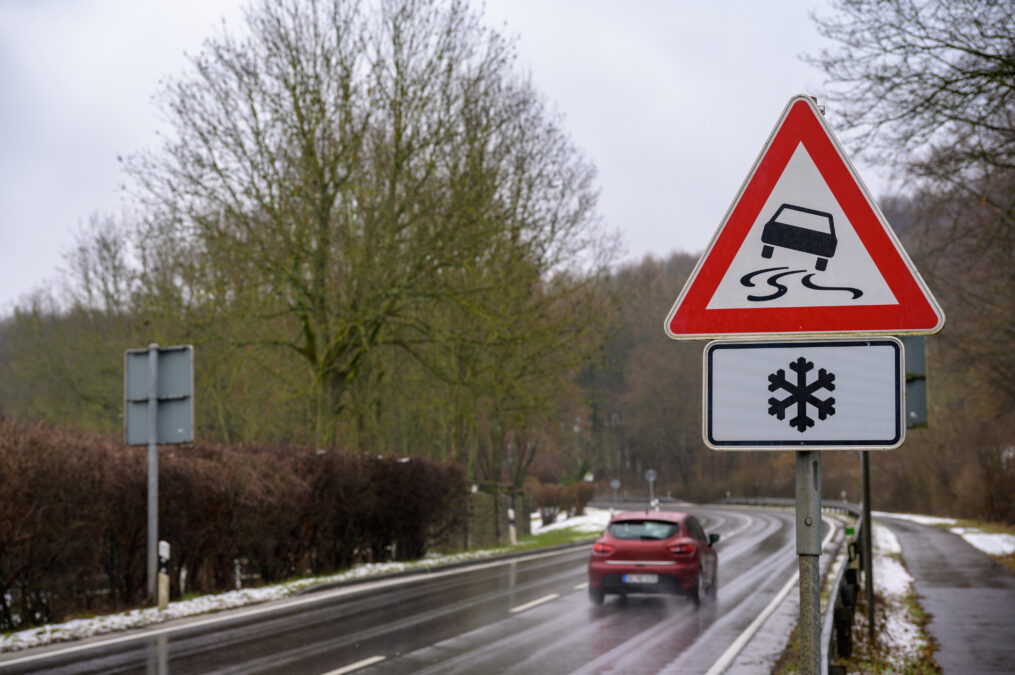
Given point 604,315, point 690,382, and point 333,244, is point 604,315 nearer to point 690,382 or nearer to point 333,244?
point 333,244

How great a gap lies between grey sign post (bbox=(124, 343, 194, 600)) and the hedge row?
0.42 m

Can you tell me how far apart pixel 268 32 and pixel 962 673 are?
20.6 meters

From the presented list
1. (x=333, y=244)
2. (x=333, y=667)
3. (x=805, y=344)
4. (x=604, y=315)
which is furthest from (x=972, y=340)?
(x=805, y=344)

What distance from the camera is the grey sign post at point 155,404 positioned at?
14.3 m

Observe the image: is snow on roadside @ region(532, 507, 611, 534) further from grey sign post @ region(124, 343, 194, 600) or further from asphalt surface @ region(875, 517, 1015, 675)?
grey sign post @ region(124, 343, 194, 600)

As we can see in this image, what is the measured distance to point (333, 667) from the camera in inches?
413

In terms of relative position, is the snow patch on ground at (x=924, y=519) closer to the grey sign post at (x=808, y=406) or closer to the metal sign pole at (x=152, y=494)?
the metal sign pole at (x=152, y=494)

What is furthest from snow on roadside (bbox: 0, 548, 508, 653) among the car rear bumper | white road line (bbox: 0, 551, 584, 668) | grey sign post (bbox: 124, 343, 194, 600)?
the car rear bumper

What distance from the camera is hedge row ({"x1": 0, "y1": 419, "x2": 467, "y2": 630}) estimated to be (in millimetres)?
12477

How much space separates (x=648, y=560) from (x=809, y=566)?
1418cm

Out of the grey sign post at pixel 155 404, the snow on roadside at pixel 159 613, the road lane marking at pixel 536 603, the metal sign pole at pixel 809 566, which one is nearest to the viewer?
the metal sign pole at pixel 809 566

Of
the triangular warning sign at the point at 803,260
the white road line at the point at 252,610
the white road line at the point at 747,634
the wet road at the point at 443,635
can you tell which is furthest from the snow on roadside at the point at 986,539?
the triangular warning sign at the point at 803,260

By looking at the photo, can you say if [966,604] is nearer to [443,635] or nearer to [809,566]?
[443,635]

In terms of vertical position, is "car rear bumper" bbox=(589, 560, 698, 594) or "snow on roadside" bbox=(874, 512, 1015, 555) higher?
"car rear bumper" bbox=(589, 560, 698, 594)
